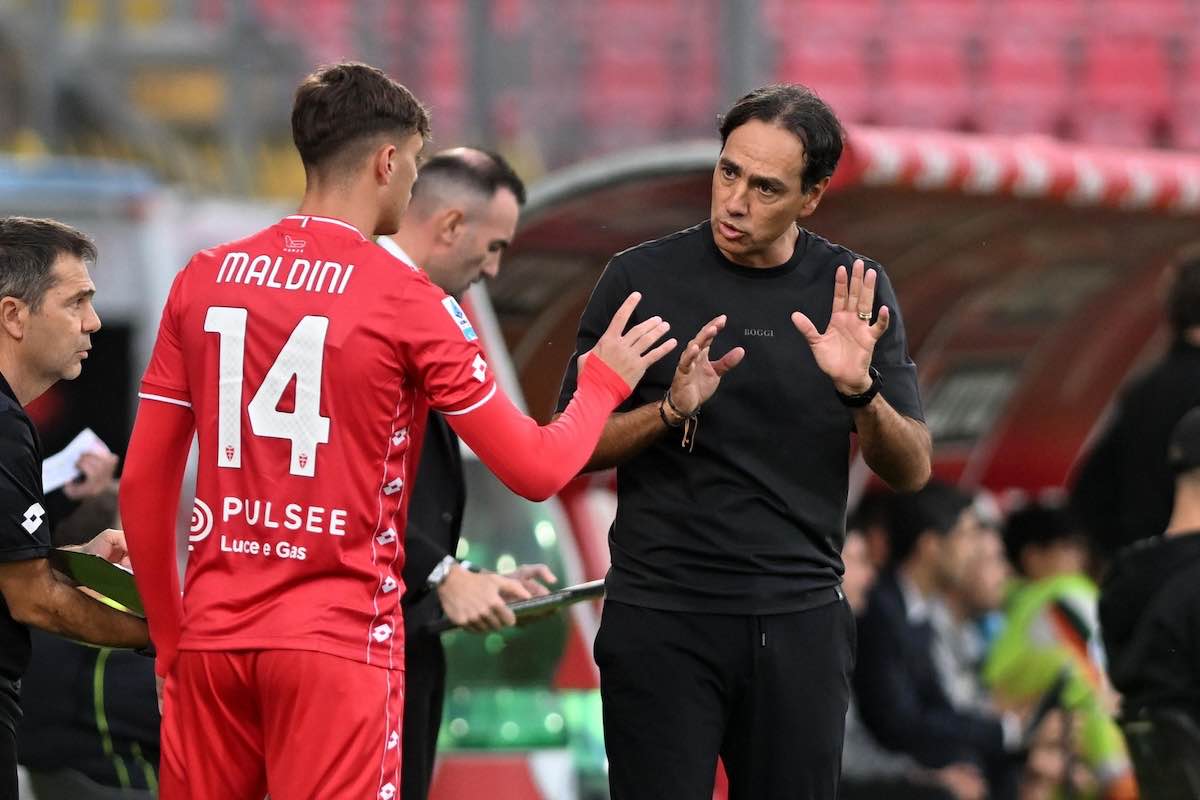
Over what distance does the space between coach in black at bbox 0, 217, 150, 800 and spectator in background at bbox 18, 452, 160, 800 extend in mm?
748

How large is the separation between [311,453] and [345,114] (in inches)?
23.1

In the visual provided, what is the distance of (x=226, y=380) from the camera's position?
348 cm

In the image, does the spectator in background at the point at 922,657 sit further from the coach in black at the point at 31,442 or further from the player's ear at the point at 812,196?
the coach in black at the point at 31,442

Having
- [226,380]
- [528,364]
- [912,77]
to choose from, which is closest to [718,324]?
[226,380]

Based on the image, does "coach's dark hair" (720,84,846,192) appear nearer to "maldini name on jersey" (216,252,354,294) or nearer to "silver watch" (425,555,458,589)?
"maldini name on jersey" (216,252,354,294)

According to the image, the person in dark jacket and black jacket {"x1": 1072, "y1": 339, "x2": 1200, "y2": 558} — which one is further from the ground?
black jacket {"x1": 1072, "y1": 339, "x2": 1200, "y2": 558}

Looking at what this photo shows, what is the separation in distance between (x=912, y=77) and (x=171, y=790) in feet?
39.9

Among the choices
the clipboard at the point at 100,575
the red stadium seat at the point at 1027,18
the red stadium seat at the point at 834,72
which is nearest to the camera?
the clipboard at the point at 100,575

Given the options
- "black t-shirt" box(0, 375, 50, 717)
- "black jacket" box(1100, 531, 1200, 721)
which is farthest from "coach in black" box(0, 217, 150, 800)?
"black jacket" box(1100, 531, 1200, 721)

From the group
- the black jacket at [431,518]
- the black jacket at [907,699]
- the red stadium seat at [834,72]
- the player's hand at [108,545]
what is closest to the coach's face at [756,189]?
the black jacket at [431,518]

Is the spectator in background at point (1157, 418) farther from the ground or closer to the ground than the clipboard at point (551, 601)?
farther from the ground

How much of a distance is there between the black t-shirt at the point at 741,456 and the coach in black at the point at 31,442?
0.91 m

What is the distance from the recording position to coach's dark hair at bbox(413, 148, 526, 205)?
480cm

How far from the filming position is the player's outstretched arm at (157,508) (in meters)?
3.59
